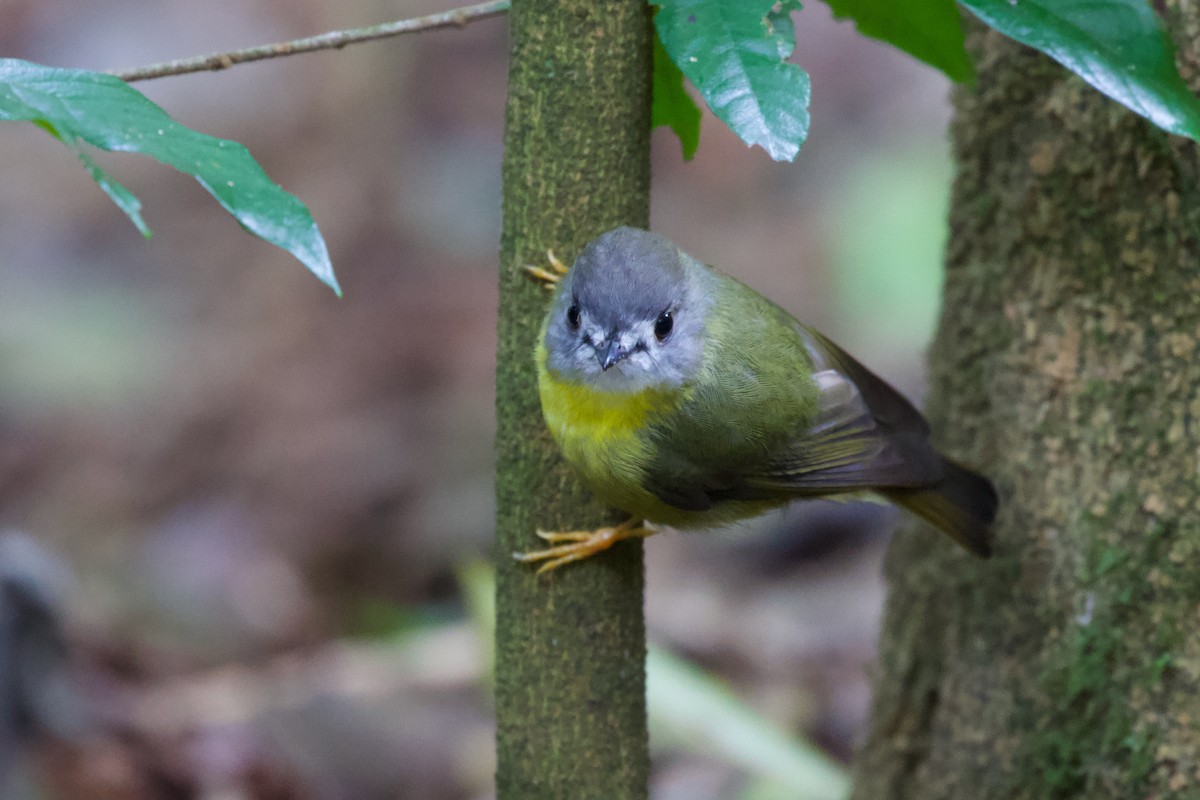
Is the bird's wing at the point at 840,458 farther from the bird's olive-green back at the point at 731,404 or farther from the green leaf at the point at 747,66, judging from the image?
the green leaf at the point at 747,66

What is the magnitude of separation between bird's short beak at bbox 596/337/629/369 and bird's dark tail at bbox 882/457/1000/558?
2.61 feet

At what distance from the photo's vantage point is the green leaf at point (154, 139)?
1519 millimetres

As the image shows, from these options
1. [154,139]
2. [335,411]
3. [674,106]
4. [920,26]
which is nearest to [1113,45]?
[920,26]

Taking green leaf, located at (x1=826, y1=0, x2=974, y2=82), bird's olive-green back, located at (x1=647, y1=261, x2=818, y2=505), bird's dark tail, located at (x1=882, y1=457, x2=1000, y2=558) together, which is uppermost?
green leaf, located at (x1=826, y1=0, x2=974, y2=82)

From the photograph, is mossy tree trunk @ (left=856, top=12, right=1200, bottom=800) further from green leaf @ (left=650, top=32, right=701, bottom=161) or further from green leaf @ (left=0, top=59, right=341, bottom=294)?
green leaf @ (left=0, top=59, right=341, bottom=294)

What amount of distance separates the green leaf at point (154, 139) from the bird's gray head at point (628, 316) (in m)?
0.82

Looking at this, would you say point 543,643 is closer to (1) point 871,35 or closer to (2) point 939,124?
(1) point 871,35

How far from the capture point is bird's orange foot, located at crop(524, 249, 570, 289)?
235 centimetres

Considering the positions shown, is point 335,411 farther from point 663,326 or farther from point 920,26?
point 920,26

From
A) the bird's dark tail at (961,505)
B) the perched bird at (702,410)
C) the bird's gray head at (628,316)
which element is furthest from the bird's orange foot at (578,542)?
the bird's dark tail at (961,505)

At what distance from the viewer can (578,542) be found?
2391 millimetres

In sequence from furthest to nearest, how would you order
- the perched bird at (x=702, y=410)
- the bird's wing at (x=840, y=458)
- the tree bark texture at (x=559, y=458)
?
1. the bird's wing at (x=840, y=458)
2. the perched bird at (x=702, y=410)
3. the tree bark texture at (x=559, y=458)

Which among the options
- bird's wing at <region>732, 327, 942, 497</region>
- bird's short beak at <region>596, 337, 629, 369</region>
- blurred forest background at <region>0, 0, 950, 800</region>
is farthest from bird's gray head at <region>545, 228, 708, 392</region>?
blurred forest background at <region>0, 0, 950, 800</region>

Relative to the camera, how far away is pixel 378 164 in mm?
7805
